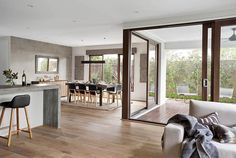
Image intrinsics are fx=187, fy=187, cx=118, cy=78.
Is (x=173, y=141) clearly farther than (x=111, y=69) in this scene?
No

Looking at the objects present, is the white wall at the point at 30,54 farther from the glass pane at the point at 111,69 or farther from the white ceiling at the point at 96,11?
the glass pane at the point at 111,69

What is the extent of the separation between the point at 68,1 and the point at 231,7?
126 inches

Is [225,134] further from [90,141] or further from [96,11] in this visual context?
[96,11]

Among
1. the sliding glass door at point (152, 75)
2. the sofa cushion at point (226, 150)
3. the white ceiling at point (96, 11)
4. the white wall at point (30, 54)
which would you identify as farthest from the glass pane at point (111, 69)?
the sofa cushion at point (226, 150)

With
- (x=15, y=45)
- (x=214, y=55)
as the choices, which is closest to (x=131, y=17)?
(x=214, y=55)

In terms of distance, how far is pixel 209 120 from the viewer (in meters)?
2.56

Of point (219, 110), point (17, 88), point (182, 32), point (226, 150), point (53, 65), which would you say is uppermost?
point (182, 32)

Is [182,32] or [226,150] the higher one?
[182,32]

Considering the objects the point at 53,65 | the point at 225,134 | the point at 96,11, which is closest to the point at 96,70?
the point at 53,65

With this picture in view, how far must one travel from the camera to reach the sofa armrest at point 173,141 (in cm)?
223

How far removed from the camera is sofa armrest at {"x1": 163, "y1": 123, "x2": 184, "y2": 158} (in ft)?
7.32

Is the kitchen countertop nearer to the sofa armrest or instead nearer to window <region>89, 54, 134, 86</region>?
the sofa armrest

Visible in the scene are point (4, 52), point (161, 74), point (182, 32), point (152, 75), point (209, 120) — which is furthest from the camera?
point (161, 74)

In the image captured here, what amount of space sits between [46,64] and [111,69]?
3.01m
